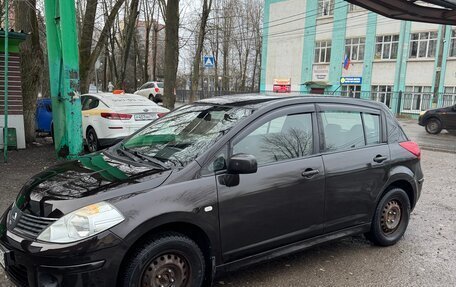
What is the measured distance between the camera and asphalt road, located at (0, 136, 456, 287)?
12.4ft

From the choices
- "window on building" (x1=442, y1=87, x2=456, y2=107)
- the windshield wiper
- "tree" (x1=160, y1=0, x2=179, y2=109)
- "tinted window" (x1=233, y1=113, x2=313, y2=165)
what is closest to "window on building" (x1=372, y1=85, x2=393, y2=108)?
"window on building" (x1=442, y1=87, x2=456, y2=107)

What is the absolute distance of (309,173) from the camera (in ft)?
12.5

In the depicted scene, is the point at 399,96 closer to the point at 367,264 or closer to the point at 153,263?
the point at 367,264

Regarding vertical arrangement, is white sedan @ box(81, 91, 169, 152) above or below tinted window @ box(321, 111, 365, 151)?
below

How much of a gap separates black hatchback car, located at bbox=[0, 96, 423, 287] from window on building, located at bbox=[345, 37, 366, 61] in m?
30.1

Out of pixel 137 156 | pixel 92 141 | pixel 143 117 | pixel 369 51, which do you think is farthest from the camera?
pixel 369 51

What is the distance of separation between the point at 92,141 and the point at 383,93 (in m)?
Result: 26.3

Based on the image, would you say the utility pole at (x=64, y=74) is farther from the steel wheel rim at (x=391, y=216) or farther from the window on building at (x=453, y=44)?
the window on building at (x=453, y=44)

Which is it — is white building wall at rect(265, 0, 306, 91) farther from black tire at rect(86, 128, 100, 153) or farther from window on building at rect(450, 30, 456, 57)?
black tire at rect(86, 128, 100, 153)

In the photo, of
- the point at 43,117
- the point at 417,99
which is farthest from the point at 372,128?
the point at 417,99

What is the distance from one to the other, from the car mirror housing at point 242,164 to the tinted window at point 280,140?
0.25m

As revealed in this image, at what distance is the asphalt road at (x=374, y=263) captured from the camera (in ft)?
12.4

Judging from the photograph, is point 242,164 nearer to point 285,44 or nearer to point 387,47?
point 387,47

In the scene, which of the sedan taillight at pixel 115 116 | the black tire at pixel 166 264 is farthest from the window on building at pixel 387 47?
the black tire at pixel 166 264
